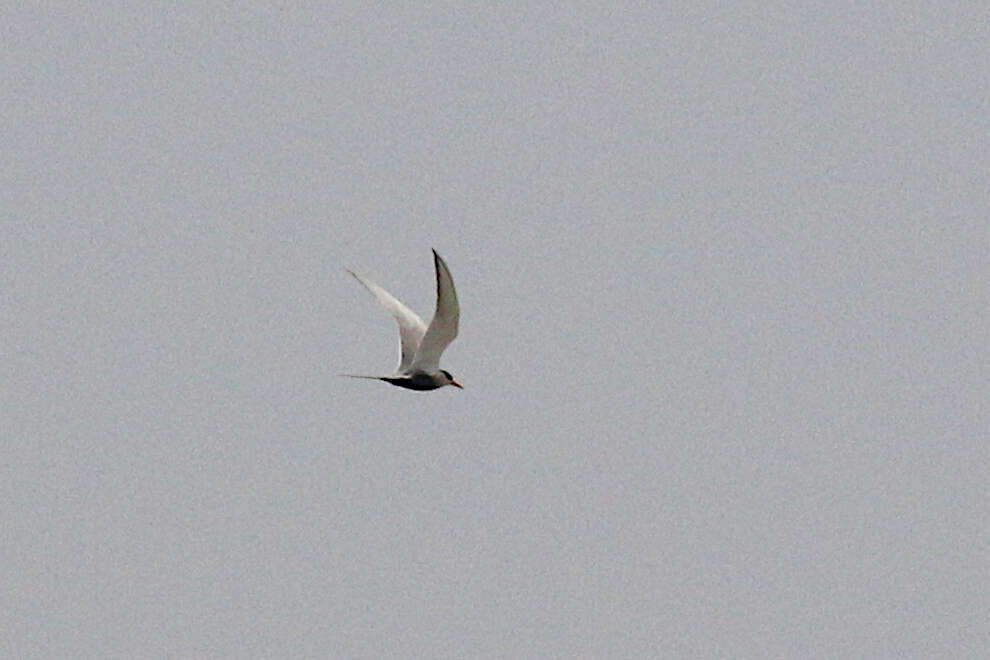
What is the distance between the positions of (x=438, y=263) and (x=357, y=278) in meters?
4.94

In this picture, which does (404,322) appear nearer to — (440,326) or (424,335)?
(424,335)

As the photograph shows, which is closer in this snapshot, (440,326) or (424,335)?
(440,326)

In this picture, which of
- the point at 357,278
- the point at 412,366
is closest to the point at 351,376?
the point at 412,366

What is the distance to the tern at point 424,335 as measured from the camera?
22188 millimetres

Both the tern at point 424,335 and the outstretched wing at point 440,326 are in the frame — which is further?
the tern at point 424,335

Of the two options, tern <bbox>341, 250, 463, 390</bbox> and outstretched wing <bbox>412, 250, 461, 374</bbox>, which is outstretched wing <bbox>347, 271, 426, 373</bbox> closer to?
tern <bbox>341, 250, 463, 390</bbox>

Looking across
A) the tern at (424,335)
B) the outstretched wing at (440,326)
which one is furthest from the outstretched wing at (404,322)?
the outstretched wing at (440,326)

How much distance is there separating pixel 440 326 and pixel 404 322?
2.35 meters

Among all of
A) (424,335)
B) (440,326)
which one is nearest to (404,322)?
(424,335)

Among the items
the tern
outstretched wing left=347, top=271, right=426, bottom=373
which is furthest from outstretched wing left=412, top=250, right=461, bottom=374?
outstretched wing left=347, top=271, right=426, bottom=373

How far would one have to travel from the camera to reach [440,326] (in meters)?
23.0

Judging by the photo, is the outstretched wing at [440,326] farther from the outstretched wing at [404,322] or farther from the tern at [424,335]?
the outstretched wing at [404,322]

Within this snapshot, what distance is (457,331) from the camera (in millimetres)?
23109

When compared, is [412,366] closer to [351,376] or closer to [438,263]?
[351,376]
